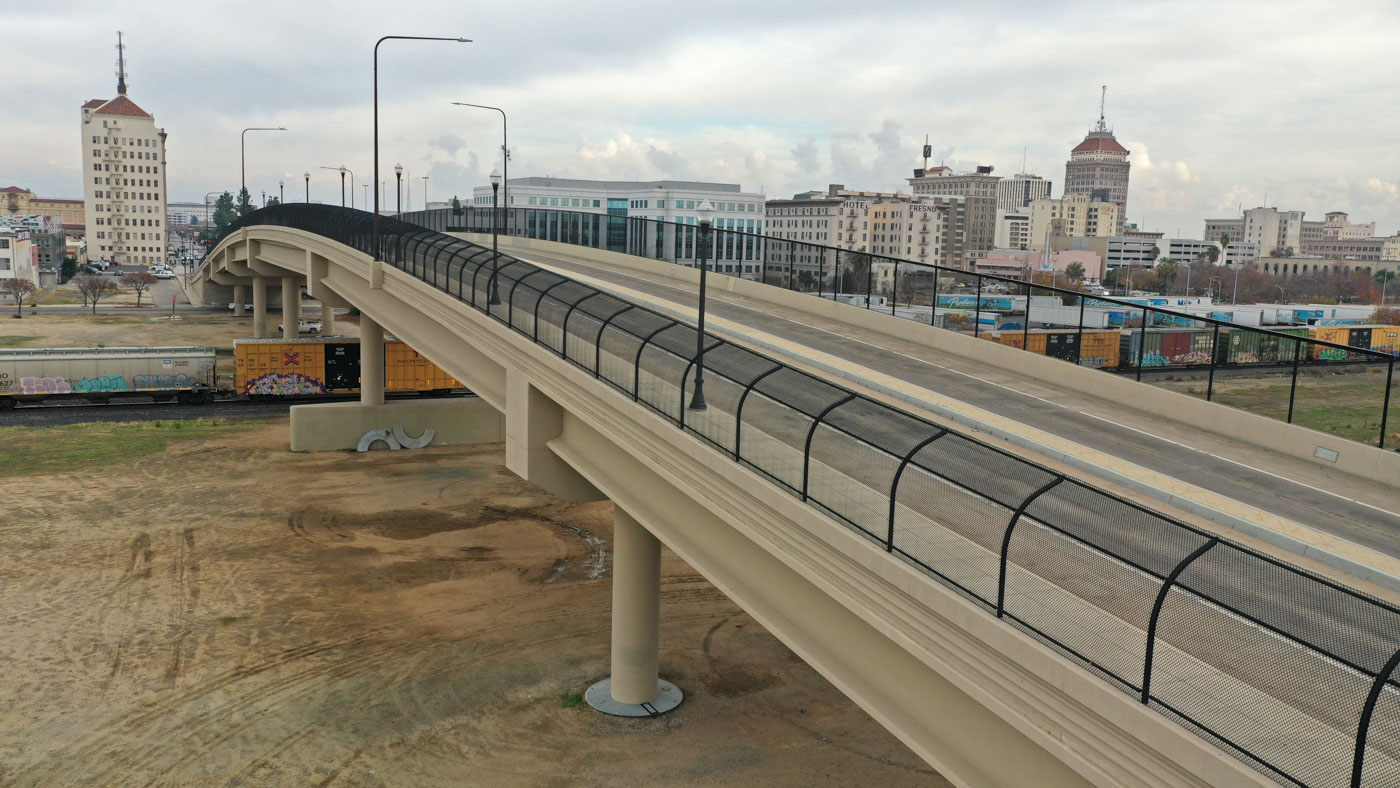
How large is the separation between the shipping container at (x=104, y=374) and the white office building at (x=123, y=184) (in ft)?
475

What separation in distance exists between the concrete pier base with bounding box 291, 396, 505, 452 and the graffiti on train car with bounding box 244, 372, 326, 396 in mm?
10375

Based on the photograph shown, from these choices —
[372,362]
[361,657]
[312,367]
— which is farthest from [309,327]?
[361,657]

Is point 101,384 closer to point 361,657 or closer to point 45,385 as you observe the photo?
point 45,385

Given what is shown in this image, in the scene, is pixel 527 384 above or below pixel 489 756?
above

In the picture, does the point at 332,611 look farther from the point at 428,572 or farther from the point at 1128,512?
the point at 1128,512

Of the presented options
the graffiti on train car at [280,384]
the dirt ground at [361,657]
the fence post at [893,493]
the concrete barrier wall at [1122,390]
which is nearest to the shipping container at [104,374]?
the graffiti on train car at [280,384]

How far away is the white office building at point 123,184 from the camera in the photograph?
591ft

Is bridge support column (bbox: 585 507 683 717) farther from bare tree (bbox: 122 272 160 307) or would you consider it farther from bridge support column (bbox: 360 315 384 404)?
bare tree (bbox: 122 272 160 307)

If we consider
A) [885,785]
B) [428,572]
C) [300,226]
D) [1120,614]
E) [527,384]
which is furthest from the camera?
[300,226]

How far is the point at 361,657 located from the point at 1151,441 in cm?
1671

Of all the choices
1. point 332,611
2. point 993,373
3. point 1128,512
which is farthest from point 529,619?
point 1128,512

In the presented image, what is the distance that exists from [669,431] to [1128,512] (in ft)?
22.0

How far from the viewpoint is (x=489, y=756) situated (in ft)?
58.6

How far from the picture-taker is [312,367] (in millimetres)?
53188
